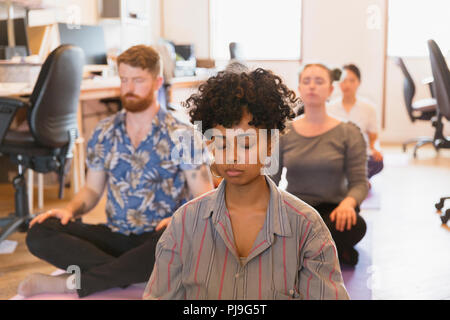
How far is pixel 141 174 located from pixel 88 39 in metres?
2.60

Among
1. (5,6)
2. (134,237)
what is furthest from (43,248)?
(5,6)

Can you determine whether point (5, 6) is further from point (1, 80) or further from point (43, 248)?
point (43, 248)

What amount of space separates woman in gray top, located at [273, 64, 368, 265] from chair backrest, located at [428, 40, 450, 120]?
1118mm

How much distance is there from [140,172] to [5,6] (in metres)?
2.17

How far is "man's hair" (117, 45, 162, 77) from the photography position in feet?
6.54

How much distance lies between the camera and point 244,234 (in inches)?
39.9

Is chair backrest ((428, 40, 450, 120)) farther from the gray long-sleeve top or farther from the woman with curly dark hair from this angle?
the woman with curly dark hair

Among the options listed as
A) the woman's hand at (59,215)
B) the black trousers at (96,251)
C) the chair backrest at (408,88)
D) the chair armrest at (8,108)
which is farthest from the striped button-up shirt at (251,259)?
the chair backrest at (408,88)

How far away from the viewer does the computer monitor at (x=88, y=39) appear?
157 inches

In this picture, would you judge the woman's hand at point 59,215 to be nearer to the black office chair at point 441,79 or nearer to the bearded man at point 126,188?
the bearded man at point 126,188

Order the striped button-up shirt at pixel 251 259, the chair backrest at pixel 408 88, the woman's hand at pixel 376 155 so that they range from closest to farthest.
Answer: the striped button-up shirt at pixel 251 259 → the woman's hand at pixel 376 155 → the chair backrest at pixel 408 88

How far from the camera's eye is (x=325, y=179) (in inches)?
88.5

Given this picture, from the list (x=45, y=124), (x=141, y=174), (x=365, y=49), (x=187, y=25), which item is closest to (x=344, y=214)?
(x=141, y=174)

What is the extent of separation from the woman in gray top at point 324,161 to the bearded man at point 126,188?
1.42 feet
